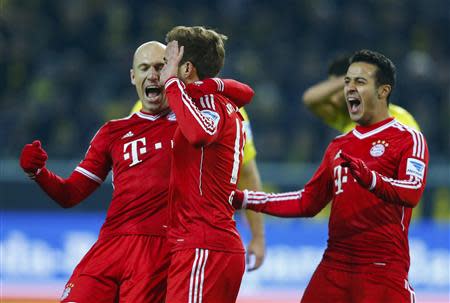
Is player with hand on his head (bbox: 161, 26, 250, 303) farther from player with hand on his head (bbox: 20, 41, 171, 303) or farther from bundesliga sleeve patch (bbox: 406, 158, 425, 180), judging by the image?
bundesliga sleeve patch (bbox: 406, 158, 425, 180)

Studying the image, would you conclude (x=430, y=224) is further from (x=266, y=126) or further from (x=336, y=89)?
(x=336, y=89)

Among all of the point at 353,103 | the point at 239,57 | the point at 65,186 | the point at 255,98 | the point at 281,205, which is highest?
the point at 239,57

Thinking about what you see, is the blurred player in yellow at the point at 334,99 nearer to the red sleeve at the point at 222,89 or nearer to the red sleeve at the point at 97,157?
the red sleeve at the point at 222,89

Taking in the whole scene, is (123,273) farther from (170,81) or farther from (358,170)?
(358,170)

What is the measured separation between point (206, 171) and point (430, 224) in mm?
7955

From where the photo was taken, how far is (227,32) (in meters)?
15.5

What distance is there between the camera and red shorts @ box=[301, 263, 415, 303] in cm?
504

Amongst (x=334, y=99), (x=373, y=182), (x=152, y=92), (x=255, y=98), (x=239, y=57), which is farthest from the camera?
(x=239, y=57)

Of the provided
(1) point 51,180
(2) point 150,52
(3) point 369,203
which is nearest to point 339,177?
(3) point 369,203

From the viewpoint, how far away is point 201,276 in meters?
4.64

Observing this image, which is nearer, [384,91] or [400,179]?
[400,179]

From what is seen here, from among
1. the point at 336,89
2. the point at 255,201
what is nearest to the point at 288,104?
the point at 336,89

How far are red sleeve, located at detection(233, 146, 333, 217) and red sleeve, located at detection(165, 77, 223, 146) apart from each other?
866mm

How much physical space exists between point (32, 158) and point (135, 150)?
1.81 ft
